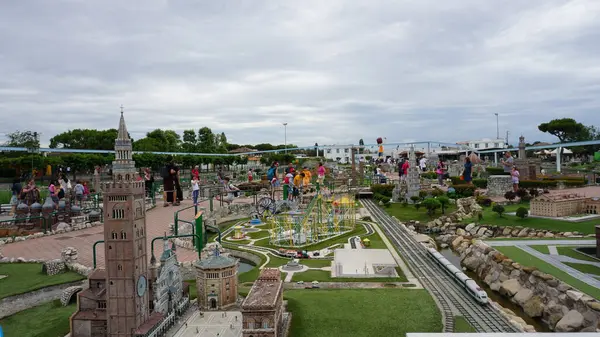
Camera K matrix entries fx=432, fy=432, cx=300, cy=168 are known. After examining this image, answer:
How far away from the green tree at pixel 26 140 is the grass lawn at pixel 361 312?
5858 centimetres

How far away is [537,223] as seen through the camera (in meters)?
35.2

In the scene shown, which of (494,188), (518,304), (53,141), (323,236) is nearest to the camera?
(518,304)

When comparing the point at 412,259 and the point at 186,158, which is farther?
the point at 186,158

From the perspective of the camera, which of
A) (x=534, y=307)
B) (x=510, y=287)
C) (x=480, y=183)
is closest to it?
(x=534, y=307)

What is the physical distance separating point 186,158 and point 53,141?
1349 inches

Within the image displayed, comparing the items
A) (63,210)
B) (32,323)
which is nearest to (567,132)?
(63,210)

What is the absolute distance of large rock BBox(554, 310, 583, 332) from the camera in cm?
1882

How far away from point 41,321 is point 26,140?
206 ft

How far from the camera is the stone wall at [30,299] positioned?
2139 cm

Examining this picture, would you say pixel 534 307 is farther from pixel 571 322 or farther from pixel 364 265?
pixel 364 265

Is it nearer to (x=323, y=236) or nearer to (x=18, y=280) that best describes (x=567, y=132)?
(x=323, y=236)

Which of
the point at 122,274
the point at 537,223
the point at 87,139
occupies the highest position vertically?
the point at 87,139

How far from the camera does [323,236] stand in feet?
119

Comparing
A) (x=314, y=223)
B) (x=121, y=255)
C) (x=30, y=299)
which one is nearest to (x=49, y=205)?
(x=30, y=299)
